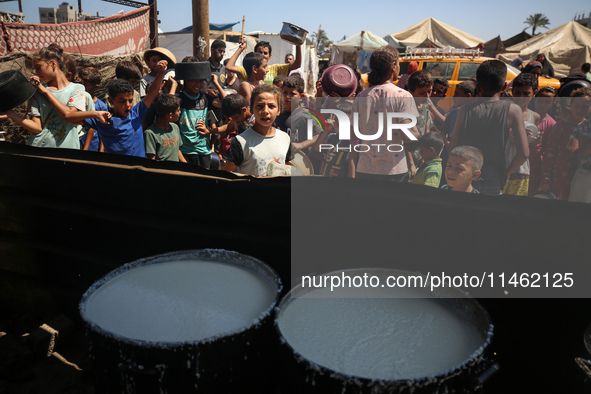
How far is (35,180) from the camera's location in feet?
9.64

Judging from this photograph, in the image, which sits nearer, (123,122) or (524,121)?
(123,122)

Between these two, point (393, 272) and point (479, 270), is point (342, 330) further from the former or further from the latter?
point (479, 270)

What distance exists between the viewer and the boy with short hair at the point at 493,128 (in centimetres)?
393

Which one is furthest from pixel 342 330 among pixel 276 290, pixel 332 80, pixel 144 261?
pixel 332 80

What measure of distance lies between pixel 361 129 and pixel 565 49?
81.2 ft

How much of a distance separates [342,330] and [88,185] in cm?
200

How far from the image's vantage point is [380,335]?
1633 millimetres

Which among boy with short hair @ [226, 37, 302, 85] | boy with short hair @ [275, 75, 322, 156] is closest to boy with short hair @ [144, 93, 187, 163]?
boy with short hair @ [275, 75, 322, 156]

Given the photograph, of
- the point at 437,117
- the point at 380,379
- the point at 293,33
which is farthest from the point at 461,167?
the point at 293,33

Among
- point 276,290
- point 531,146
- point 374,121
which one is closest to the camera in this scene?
point 276,290

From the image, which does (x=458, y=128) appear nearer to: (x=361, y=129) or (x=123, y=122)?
(x=361, y=129)

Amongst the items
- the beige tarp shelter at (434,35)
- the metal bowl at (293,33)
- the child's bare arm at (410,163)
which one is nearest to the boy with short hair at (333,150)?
the child's bare arm at (410,163)

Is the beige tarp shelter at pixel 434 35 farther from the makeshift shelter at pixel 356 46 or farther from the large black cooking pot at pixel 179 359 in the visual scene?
the large black cooking pot at pixel 179 359

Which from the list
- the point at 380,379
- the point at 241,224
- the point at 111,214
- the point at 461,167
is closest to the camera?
the point at 380,379
